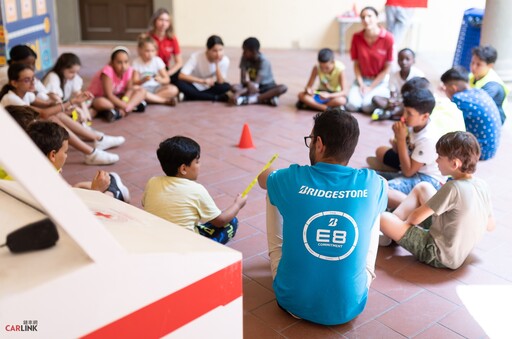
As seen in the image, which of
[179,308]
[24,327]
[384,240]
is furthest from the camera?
[384,240]

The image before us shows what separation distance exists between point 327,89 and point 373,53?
608 millimetres

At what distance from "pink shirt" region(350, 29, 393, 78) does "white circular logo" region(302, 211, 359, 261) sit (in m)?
4.21

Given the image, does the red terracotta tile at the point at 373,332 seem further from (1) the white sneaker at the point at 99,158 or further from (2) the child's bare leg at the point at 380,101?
(2) the child's bare leg at the point at 380,101

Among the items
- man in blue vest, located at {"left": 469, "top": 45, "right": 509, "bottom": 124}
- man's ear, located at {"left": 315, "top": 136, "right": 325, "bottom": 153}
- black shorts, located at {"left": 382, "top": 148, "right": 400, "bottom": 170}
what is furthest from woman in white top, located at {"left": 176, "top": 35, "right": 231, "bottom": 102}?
man's ear, located at {"left": 315, "top": 136, "right": 325, "bottom": 153}

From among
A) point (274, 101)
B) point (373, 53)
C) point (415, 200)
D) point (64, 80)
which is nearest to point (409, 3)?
point (373, 53)

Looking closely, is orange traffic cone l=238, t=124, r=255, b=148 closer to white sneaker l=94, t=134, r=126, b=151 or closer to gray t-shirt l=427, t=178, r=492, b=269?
white sneaker l=94, t=134, r=126, b=151

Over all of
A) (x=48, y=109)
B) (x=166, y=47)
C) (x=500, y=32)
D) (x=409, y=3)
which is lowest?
(x=48, y=109)

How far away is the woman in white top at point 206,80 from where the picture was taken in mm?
6617

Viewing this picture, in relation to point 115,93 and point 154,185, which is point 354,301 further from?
point 115,93

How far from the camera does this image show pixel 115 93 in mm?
6074

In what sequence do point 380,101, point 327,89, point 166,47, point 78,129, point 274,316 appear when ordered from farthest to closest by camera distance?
1. point 166,47
2. point 327,89
3. point 380,101
4. point 78,129
5. point 274,316

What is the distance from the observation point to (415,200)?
10.8 ft

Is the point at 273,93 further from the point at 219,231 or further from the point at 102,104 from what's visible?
the point at 219,231

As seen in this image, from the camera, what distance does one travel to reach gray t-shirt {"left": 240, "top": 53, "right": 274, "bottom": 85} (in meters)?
Answer: 6.53
